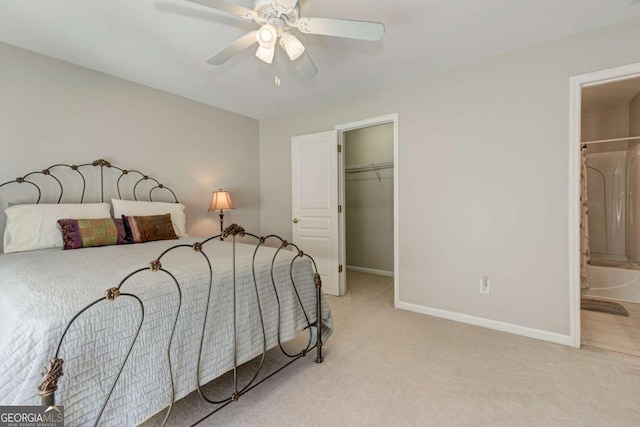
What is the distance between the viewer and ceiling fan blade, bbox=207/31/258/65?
1827 mm

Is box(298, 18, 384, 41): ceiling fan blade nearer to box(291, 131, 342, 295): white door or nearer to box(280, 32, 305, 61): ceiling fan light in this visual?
box(280, 32, 305, 61): ceiling fan light

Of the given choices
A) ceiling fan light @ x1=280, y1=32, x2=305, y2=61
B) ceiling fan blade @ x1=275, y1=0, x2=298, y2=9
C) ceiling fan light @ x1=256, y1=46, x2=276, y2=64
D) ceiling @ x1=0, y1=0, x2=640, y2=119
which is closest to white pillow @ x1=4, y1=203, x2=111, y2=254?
ceiling @ x1=0, y1=0, x2=640, y2=119

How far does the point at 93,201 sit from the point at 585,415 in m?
3.96

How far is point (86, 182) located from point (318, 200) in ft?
7.78

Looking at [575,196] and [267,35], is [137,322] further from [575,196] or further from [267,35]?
[575,196]

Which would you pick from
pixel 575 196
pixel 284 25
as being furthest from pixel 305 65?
pixel 575 196

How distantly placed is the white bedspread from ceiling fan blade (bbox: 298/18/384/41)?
4.65ft

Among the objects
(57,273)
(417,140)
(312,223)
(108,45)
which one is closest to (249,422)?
(57,273)

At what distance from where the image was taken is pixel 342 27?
1.67 meters

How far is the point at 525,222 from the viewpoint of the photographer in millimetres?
2436

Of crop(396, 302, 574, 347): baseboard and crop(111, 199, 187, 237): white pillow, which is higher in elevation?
crop(111, 199, 187, 237): white pillow

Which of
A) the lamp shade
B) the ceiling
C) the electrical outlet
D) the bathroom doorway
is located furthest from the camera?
the lamp shade

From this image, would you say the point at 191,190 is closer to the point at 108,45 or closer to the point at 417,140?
the point at 108,45

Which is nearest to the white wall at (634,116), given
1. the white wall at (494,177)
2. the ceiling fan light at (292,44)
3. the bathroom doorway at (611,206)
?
the bathroom doorway at (611,206)
